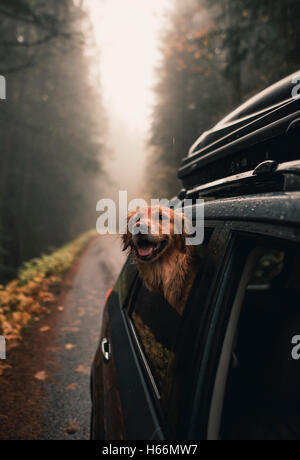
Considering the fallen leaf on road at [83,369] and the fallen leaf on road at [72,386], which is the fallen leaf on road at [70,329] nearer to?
the fallen leaf on road at [83,369]

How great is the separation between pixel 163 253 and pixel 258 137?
149 centimetres

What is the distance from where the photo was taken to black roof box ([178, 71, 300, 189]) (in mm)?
1230

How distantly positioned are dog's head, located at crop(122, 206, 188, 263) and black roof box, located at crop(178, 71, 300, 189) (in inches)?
18.2

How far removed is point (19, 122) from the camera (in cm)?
1034

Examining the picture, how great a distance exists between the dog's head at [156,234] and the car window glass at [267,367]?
732 mm

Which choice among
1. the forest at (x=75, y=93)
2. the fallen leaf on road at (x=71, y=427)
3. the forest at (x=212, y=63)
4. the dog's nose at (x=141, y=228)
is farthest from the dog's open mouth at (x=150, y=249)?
the forest at (x=75, y=93)

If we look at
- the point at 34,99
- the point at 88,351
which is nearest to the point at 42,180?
the point at 34,99

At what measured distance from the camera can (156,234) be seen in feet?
8.29

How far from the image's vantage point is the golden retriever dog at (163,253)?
2.33 meters

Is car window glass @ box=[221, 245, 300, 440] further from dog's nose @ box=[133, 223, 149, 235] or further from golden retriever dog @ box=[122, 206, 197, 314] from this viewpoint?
dog's nose @ box=[133, 223, 149, 235]

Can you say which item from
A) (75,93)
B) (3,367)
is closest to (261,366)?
(3,367)

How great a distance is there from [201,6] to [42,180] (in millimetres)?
12711

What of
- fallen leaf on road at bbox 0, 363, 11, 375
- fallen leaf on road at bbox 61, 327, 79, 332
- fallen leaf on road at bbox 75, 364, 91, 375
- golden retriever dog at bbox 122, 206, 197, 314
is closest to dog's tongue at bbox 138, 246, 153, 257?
golden retriever dog at bbox 122, 206, 197, 314

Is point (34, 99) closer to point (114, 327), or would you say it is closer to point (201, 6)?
point (201, 6)
